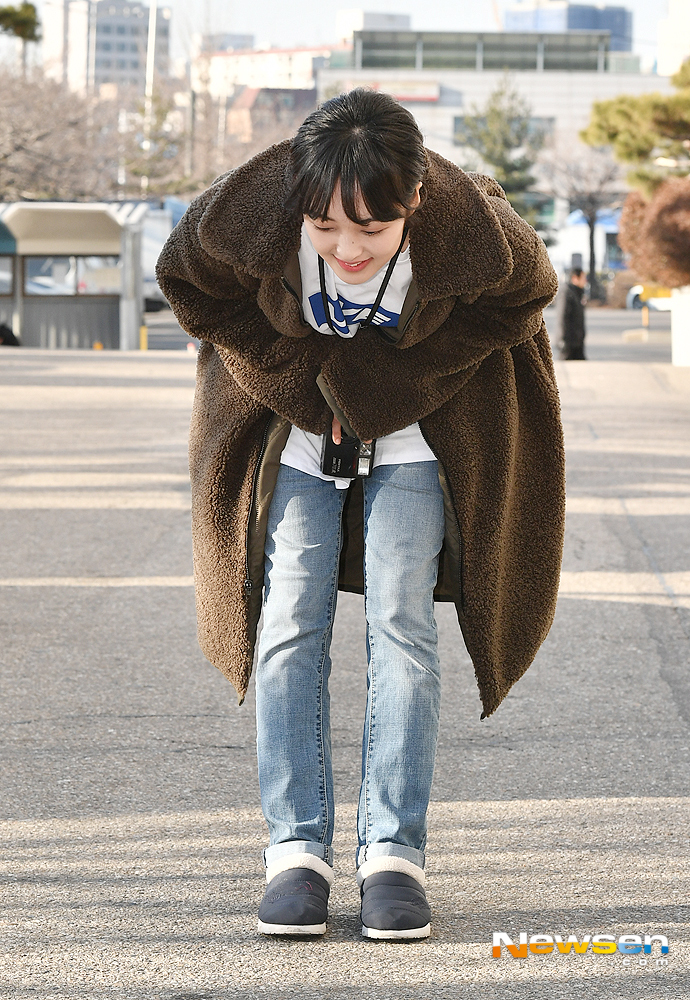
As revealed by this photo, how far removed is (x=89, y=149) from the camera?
50031mm

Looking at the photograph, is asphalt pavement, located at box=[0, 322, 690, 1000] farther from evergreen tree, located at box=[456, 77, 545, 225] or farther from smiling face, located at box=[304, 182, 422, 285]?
evergreen tree, located at box=[456, 77, 545, 225]

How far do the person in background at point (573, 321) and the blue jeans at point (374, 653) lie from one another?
1814 cm

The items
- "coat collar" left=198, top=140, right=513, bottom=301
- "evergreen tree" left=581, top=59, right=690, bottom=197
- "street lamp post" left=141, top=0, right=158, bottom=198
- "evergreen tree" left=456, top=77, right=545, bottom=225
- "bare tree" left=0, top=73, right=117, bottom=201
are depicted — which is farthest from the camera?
"evergreen tree" left=456, top=77, right=545, bottom=225

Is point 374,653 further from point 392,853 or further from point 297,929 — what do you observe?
point 297,929

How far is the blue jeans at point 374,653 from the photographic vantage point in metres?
2.87

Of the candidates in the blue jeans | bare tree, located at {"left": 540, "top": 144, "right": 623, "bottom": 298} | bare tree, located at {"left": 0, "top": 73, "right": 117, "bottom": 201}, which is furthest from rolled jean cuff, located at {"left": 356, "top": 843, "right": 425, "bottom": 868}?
bare tree, located at {"left": 540, "top": 144, "right": 623, "bottom": 298}

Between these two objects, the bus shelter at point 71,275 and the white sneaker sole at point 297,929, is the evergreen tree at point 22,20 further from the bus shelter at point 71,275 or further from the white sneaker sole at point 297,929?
the white sneaker sole at point 297,929

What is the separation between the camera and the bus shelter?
22375 mm

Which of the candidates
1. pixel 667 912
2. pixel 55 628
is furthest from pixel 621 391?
pixel 667 912

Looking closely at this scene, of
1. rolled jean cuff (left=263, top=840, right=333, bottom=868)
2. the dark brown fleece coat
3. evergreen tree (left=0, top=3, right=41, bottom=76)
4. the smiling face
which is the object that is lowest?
rolled jean cuff (left=263, top=840, right=333, bottom=868)

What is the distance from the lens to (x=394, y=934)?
2.82 m

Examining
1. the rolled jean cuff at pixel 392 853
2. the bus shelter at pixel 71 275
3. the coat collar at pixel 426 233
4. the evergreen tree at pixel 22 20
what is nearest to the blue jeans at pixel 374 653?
the rolled jean cuff at pixel 392 853

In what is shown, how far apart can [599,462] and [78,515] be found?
14.0ft

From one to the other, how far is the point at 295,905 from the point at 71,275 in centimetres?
2290
